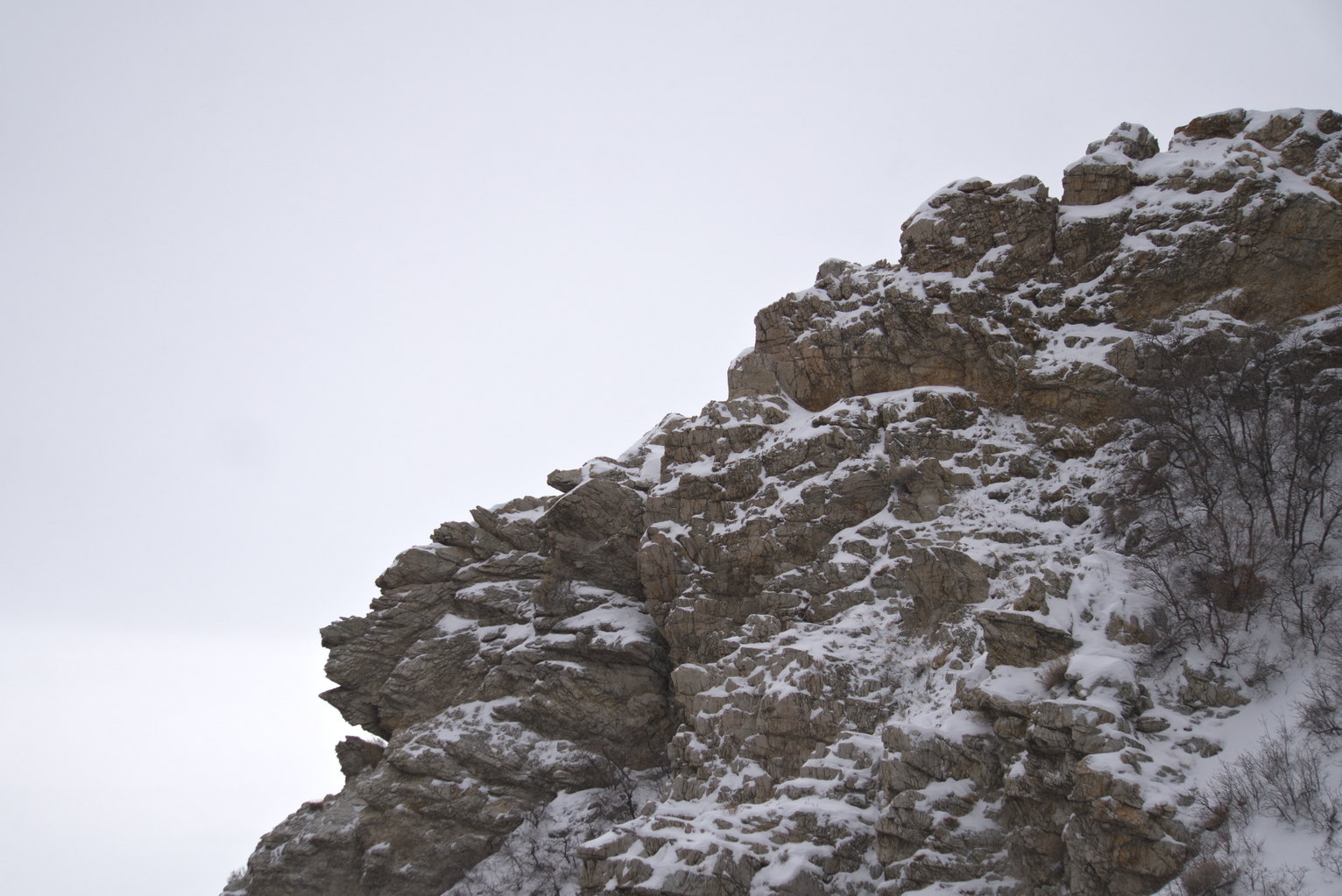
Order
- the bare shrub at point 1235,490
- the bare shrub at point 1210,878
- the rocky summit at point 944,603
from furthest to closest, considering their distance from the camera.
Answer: the bare shrub at point 1235,490, the rocky summit at point 944,603, the bare shrub at point 1210,878

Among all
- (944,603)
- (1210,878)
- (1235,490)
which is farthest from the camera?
(944,603)

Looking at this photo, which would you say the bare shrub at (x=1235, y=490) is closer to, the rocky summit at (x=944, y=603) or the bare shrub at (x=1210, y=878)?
the rocky summit at (x=944, y=603)

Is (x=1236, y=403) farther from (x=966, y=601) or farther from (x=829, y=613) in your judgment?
(x=829, y=613)

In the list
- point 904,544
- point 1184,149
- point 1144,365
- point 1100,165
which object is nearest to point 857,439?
point 904,544

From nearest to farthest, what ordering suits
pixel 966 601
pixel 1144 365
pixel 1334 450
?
1. pixel 1334 450
2. pixel 966 601
3. pixel 1144 365

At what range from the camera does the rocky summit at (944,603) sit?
23.0 meters

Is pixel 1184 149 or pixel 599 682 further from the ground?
pixel 1184 149

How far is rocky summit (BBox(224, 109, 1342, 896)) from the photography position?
23.0 meters

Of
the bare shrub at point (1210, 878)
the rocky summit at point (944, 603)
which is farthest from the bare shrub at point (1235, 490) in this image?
the bare shrub at point (1210, 878)

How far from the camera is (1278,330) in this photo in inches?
1313

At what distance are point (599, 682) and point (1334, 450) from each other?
30169 mm

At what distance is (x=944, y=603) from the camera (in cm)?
3262

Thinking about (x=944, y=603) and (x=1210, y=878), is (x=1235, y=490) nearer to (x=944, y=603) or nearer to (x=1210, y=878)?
(x=944, y=603)

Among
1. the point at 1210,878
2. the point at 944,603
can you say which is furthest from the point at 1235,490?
the point at 1210,878
